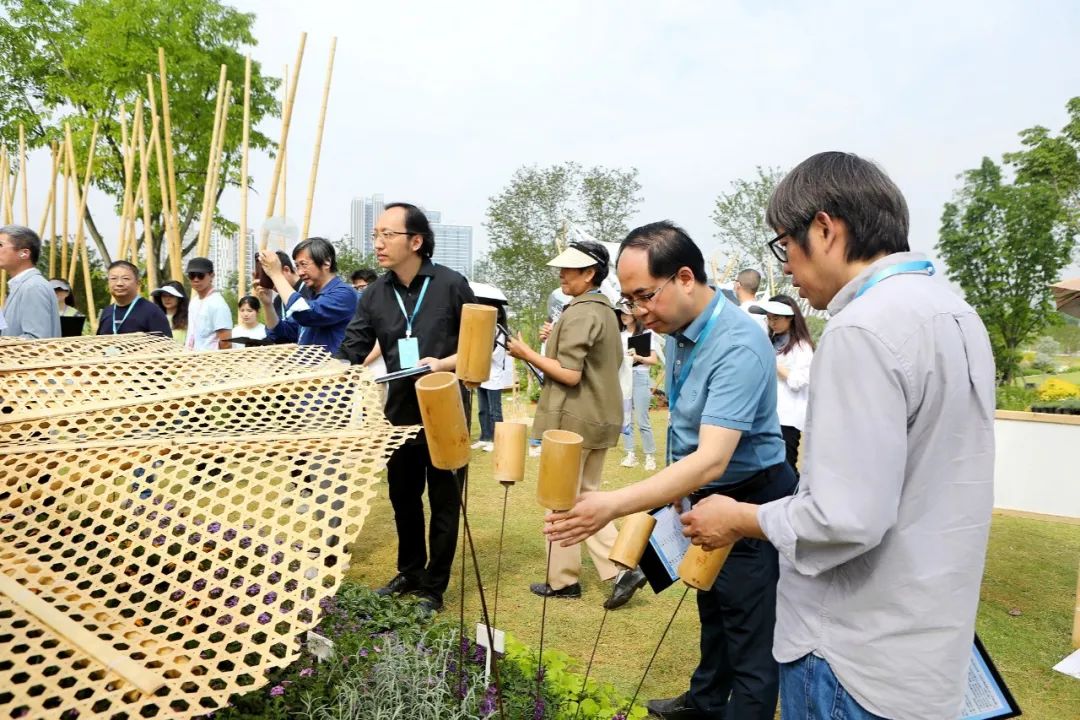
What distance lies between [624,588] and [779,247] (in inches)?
119

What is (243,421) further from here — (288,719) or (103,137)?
(103,137)

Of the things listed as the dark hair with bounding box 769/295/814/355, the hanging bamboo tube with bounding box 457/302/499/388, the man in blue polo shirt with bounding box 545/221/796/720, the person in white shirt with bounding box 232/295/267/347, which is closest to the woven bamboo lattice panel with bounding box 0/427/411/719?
the hanging bamboo tube with bounding box 457/302/499/388

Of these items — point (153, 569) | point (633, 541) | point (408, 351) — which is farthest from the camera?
point (408, 351)

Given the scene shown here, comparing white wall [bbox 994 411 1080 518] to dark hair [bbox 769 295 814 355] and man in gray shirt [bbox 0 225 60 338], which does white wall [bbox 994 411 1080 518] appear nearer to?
dark hair [bbox 769 295 814 355]

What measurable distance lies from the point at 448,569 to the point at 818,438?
3.08 m

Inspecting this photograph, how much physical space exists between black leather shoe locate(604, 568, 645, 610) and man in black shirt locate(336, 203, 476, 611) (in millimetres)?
974

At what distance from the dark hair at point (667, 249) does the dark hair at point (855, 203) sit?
0.78 m

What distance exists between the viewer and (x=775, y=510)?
132 centimetres

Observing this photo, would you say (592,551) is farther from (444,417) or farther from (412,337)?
(444,417)

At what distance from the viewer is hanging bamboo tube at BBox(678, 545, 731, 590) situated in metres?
1.63

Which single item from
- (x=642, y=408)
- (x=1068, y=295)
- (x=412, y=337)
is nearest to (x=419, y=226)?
(x=412, y=337)

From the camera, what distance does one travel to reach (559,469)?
149cm

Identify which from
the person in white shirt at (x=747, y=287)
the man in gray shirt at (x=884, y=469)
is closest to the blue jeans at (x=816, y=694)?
the man in gray shirt at (x=884, y=469)

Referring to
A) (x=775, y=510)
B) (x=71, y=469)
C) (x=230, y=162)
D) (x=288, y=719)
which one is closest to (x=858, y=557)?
(x=775, y=510)
